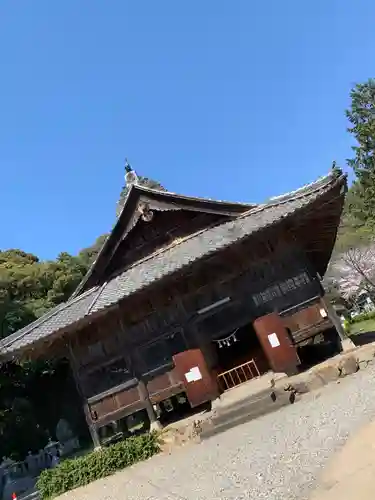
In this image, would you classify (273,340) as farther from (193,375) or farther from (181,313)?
(181,313)

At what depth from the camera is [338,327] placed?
13844mm

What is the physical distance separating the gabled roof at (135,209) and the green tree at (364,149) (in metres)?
19.5

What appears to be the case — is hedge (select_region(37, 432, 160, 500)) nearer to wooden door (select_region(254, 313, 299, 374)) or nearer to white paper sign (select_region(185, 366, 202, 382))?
white paper sign (select_region(185, 366, 202, 382))

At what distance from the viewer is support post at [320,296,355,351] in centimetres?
1361

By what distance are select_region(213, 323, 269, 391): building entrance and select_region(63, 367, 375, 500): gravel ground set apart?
12.2 ft

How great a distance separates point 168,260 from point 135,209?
11.2 ft

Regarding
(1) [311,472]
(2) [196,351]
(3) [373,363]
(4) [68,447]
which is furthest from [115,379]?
(4) [68,447]

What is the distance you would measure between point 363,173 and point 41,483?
3008 cm

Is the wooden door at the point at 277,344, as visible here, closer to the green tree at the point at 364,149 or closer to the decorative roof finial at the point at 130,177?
the decorative roof finial at the point at 130,177

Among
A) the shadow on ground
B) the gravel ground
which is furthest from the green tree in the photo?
the gravel ground

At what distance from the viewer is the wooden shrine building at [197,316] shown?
13.7 m

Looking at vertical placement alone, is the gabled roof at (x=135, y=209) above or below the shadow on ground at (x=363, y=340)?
above

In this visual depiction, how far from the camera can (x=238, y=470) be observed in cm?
806

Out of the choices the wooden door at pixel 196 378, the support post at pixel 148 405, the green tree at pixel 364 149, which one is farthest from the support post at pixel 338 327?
the green tree at pixel 364 149
